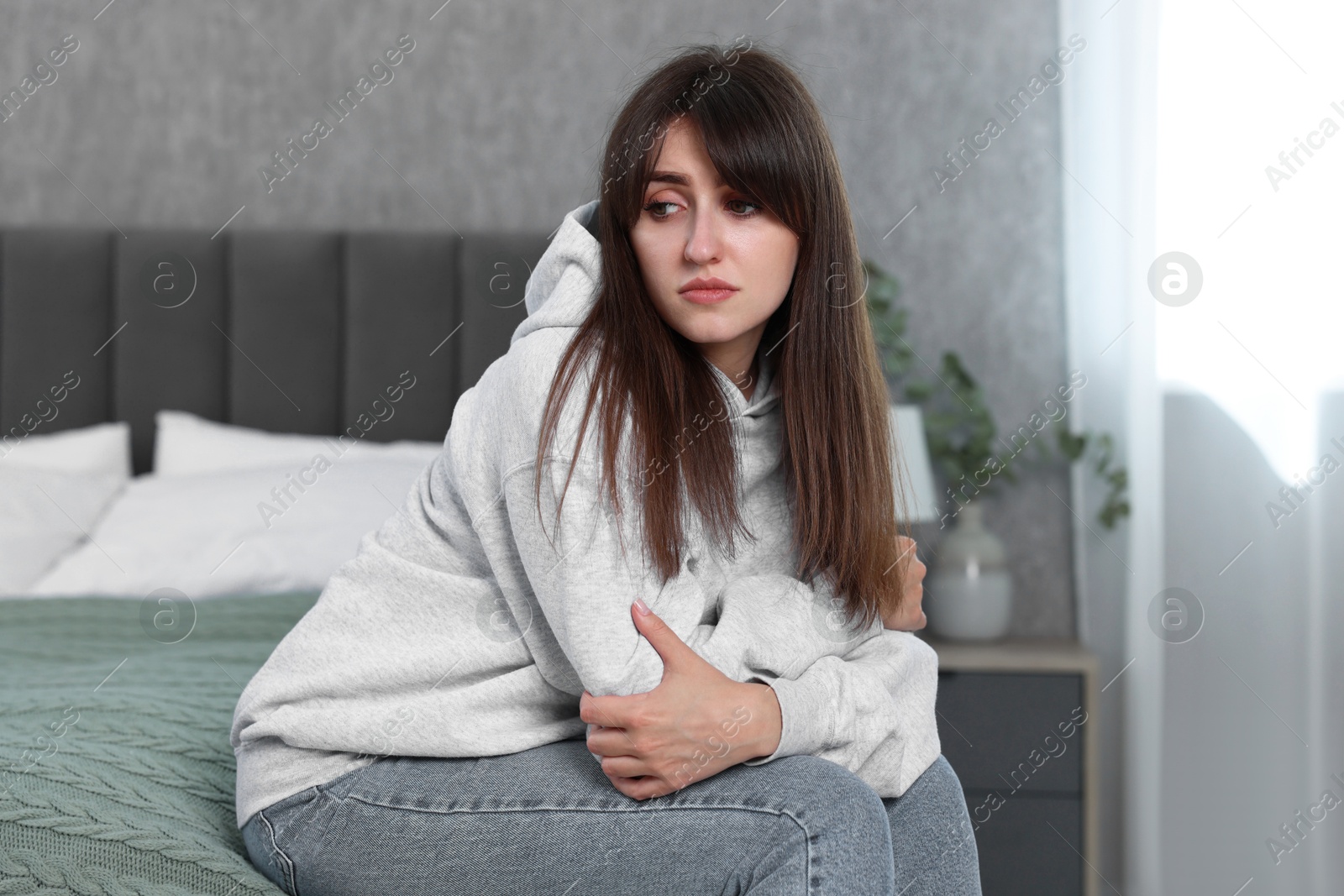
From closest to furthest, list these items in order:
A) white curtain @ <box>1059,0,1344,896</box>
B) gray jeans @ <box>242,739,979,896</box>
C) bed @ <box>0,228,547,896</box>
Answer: gray jeans @ <box>242,739,979,896</box>, bed @ <box>0,228,547,896</box>, white curtain @ <box>1059,0,1344,896</box>

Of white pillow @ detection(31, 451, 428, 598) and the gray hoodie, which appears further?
white pillow @ detection(31, 451, 428, 598)

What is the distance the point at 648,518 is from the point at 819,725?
229mm

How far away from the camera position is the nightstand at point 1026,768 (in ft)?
6.39

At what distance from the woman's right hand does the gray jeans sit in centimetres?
30

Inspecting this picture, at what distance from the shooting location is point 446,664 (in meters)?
0.92

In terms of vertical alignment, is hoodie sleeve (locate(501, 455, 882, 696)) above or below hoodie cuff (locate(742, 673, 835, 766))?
above

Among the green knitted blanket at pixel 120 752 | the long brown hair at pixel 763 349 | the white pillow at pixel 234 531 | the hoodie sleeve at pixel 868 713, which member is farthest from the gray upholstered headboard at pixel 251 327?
the hoodie sleeve at pixel 868 713

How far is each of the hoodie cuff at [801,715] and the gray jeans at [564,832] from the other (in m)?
0.02

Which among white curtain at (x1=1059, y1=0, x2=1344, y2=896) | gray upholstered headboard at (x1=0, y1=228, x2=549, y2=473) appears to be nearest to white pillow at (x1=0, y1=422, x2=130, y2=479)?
gray upholstered headboard at (x1=0, y1=228, x2=549, y2=473)

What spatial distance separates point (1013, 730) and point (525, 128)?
5.58ft

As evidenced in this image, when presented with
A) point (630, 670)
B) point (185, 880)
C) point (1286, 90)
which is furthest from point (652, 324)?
point (1286, 90)

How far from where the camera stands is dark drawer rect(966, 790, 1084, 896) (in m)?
1.95

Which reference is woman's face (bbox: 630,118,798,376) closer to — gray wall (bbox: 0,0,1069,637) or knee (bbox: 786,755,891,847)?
knee (bbox: 786,755,891,847)

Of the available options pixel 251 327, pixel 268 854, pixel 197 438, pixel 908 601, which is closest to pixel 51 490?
pixel 197 438
